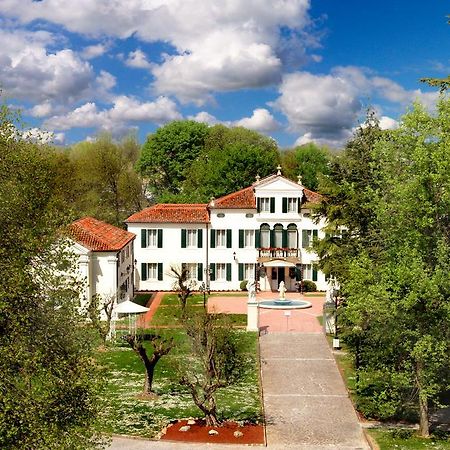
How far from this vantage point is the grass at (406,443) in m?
19.1

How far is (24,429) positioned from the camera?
42.2ft

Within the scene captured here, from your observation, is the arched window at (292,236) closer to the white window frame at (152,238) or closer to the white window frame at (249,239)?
the white window frame at (249,239)

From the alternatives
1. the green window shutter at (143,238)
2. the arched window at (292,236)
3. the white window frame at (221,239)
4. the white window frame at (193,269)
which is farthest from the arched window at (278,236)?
the green window shutter at (143,238)

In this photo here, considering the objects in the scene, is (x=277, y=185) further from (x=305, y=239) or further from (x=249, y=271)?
(x=249, y=271)

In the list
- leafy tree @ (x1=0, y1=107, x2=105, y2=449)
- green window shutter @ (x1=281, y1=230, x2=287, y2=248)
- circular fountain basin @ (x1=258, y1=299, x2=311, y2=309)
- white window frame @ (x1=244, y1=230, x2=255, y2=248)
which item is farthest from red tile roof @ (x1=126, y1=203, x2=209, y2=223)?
leafy tree @ (x1=0, y1=107, x2=105, y2=449)

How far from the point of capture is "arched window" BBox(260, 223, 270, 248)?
49.6 meters

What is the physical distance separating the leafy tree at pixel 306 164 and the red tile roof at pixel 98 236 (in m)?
30.2

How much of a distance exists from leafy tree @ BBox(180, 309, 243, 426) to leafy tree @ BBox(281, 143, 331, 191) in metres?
45.5

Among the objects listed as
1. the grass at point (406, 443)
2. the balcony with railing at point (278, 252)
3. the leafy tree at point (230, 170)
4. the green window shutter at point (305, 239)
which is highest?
the leafy tree at point (230, 170)

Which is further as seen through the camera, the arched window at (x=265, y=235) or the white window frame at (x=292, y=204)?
the arched window at (x=265, y=235)

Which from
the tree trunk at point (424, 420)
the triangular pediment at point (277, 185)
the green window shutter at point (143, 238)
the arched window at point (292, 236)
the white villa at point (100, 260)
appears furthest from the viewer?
the green window shutter at point (143, 238)

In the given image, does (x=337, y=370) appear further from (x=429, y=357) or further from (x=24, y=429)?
(x=24, y=429)

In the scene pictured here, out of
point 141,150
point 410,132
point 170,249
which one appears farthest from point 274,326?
point 141,150

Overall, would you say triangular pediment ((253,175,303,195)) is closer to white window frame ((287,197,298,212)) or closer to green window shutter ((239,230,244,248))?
white window frame ((287,197,298,212))
